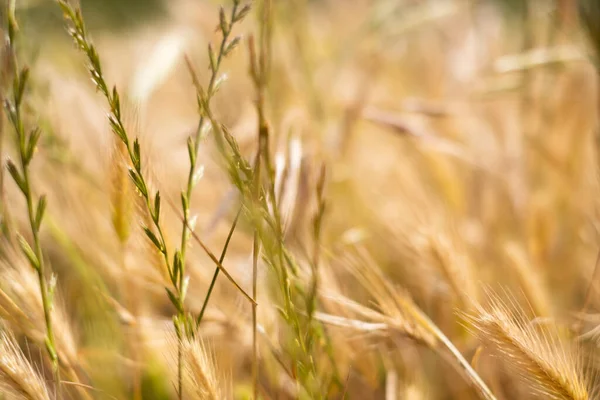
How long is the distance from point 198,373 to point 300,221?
247 millimetres

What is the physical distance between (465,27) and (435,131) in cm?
22

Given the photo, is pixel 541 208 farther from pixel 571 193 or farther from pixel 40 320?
pixel 40 320

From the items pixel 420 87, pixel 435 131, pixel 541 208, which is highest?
pixel 420 87

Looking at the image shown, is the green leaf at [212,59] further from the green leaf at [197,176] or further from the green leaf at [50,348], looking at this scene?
the green leaf at [50,348]

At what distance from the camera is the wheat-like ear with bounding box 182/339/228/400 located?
0.25 m

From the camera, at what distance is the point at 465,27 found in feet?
2.81

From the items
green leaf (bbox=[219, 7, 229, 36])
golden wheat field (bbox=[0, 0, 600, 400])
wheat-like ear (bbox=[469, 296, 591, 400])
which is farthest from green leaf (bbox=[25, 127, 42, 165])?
wheat-like ear (bbox=[469, 296, 591, 400])

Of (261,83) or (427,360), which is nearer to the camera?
(261,83)

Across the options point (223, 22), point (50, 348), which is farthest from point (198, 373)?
point (223, 22)

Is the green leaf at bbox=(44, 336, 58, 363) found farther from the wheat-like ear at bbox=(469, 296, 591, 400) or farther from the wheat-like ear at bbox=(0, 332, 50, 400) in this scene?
the wheat-like ear at bbox=(469, 296, 591, 400)

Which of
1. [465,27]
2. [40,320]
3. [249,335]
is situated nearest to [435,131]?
[465,27]

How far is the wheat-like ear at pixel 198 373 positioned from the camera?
251 mm

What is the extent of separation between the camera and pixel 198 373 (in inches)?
10.0

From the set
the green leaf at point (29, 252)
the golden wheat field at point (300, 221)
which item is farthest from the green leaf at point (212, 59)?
the green leaf at point (29, 252)
